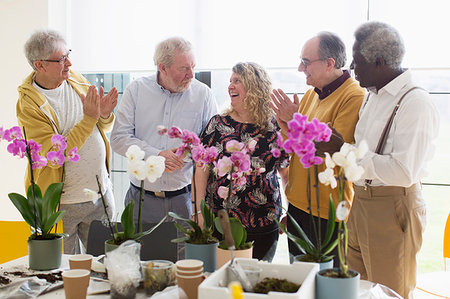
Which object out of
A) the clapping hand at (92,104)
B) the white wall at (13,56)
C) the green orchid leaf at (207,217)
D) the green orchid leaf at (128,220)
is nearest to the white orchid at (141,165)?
the green orchid leaf at (128,220)

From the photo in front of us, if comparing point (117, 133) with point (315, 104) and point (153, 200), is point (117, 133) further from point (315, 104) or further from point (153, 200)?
point (315, 104)

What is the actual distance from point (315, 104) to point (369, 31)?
559 millimetres

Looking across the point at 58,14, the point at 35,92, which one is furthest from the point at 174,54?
the point at 58,14

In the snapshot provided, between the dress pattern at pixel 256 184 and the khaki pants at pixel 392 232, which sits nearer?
the khaki pants at pixel 392 232

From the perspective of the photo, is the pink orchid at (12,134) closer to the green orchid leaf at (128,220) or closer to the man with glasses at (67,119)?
the green orchid leaf at (128,220)

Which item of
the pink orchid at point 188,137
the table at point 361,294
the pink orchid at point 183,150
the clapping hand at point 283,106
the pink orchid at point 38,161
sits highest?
the clapping hand at point 283,106

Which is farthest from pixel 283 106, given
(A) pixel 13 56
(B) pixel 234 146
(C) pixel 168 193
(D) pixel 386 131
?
(A) pixel 13 56

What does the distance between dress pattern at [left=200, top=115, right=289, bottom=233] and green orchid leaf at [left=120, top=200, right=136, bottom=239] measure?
803 mm

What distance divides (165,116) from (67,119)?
60 centimetres

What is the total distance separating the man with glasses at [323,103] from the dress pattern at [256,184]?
0.11 meters

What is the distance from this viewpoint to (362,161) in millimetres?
2119

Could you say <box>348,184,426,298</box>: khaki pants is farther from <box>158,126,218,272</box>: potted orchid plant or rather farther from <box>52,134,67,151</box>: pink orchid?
<box>52,134,67,151</box>: pink orchid

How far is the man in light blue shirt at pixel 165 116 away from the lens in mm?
2920

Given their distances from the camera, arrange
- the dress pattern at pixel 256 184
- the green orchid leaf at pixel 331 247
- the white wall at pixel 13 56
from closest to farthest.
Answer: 1. the green orchid leaf at pixel 331 247
2. the dress pattern at pixel 256 184
3. the white wall at pixel 13 56
